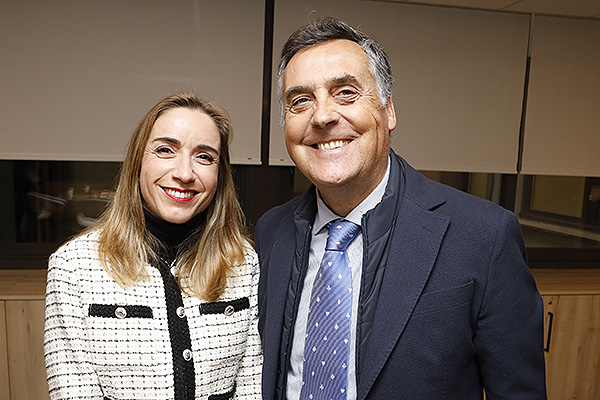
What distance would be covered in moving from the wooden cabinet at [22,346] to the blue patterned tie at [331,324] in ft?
6.66

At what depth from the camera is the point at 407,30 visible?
326cm

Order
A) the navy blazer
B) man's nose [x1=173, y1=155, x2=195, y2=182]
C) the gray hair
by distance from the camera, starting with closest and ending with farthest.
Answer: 1. the navy blazer
2. the gray hair
3. man's nose [x1=173, y1=155, x2=195, y2=182]

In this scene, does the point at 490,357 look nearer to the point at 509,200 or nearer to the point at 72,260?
the point at 72,260

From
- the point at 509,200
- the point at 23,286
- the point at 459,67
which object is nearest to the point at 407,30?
the point at 459,67

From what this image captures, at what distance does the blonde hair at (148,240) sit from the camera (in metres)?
1.42

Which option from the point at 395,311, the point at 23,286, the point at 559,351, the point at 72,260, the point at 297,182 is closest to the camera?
the point at 395,311

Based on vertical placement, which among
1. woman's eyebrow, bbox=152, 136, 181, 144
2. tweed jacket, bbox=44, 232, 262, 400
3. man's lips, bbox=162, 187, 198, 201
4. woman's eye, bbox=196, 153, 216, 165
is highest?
woman's eyebrow, bbox=152, 136, 181, 144

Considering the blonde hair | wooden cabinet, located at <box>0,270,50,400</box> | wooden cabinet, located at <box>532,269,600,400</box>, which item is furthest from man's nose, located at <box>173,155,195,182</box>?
wooden cabinet, located at <box>532,269,600,400</box>

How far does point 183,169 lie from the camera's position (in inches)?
55.1

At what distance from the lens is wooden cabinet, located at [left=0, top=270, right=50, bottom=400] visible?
2.58 m

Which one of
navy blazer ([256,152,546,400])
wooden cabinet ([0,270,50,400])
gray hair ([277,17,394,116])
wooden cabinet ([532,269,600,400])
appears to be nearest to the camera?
navy blazer ([256,152,546,400])

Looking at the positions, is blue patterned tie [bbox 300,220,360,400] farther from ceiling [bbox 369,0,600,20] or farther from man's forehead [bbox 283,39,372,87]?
ceiling [bbox 369,0,600,20]

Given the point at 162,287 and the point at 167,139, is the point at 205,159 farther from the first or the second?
the point at 162,287

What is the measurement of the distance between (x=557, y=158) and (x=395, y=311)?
9.91 ft
